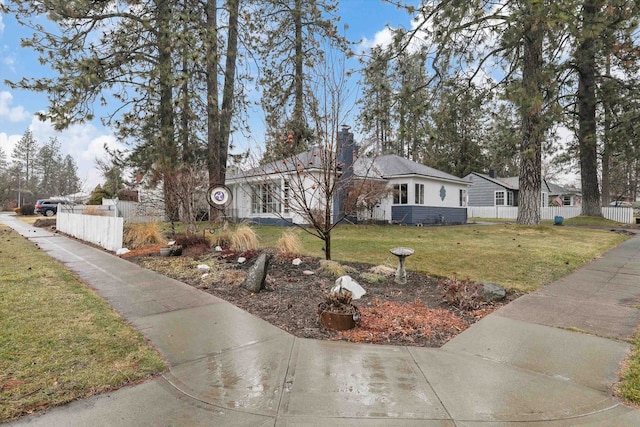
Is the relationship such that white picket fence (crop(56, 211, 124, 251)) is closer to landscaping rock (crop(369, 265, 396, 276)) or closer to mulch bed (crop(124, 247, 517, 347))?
mulch bed (crop(124, 247, 517, 347))

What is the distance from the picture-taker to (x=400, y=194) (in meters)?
19.3

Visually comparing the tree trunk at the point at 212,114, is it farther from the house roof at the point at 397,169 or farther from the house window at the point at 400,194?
the house window at the point at 400,194

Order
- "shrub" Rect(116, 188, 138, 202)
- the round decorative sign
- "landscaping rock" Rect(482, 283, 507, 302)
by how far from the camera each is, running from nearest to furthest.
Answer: "landscaping rock" Rect(482, 283, 507, 302) < the round decorative sign < "shrub" Rect(116, 188, 138, 202)

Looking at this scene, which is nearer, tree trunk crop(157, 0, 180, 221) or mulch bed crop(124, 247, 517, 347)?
mulch bed crop(124, 247, 517, 347)

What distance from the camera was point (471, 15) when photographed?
10234mm

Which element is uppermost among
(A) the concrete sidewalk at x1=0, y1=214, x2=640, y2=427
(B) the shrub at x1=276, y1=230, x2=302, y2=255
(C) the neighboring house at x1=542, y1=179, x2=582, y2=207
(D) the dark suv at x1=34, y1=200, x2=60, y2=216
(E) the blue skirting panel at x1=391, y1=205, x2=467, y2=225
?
(C) the neighboring house at x1=542, y1=179, x2=582, y2=207

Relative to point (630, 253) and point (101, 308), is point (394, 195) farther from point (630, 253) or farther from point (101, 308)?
point (101, 308)

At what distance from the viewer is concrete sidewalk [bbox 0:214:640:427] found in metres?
2.42

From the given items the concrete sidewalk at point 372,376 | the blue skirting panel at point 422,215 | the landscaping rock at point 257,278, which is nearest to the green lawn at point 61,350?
the concrete sidewalk at point 372,376

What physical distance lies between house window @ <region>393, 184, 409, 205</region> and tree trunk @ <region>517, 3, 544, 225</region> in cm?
580

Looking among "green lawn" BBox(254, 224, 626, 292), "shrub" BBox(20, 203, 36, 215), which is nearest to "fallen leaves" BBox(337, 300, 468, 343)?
"green lawn" BBox(254, 224, 626, 292)

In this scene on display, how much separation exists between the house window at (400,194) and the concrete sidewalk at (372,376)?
1450cm

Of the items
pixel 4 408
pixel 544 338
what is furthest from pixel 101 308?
pixel 544 338

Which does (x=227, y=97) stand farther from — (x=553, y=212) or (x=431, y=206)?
(x=553, y=212)
